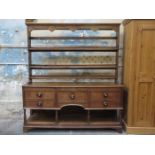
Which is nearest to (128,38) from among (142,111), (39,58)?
(142,111)

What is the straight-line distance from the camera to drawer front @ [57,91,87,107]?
8.95 feet

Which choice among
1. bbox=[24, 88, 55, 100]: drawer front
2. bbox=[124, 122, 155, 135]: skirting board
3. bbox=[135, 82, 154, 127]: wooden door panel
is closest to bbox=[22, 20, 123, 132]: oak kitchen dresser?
bbox=[24, 88, 55, 100]: drawer front

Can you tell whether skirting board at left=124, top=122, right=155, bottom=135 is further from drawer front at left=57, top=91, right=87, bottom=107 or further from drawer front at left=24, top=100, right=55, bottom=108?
drawer front at left=24, top=100, right=55, bottom=108

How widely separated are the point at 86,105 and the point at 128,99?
1.98 feet

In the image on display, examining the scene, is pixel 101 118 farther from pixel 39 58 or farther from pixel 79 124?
pixel 39 58

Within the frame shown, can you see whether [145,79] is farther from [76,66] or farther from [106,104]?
[76,66]

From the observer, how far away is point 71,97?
2.73 meters

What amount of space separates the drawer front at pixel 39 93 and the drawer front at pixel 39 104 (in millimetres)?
59

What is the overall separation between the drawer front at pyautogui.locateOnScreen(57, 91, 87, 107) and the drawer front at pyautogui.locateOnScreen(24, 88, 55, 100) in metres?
0.11

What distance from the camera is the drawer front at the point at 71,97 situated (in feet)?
8.95

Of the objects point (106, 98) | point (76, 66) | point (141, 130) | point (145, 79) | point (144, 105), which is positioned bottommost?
point (141, 130)

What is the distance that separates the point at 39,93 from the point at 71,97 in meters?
0.45

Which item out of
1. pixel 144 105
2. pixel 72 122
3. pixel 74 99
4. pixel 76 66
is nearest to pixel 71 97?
pixel 74 99

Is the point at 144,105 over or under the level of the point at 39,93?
under
